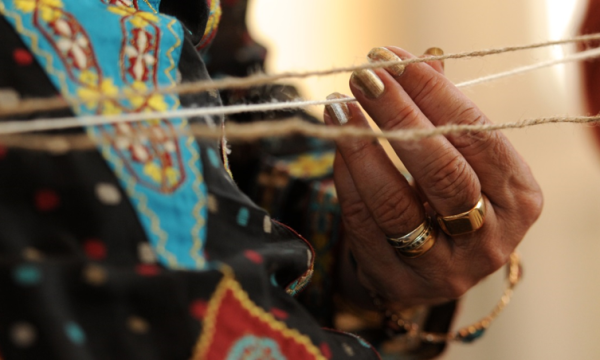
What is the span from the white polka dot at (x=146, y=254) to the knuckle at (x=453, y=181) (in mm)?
230

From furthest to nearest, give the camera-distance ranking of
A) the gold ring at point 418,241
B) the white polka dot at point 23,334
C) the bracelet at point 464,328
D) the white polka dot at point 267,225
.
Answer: the bracelet at point 464,328, the gold ring at point 418,241, the white polka dot at point 267,225, the white polka dot at point 23,334

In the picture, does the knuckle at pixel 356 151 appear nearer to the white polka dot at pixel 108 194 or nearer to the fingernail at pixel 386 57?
the fingernail at pixel 386 57

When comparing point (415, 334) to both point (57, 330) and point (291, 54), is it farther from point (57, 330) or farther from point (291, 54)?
point (291, 54)

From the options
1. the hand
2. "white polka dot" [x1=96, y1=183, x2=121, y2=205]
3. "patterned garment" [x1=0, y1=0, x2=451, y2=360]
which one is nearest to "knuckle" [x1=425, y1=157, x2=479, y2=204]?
the hand

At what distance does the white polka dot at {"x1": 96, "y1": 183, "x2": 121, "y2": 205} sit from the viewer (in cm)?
25

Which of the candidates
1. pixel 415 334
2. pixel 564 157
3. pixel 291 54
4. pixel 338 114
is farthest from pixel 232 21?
pixel 564 157

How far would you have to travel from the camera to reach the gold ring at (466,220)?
411 mm

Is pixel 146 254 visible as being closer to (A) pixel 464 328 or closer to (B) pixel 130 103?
(B) pixel 130 103

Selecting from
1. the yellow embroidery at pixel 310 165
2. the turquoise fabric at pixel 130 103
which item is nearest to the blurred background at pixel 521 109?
the yellow embroidery at pixel 310 165

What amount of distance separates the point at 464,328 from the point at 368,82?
0.36 metres

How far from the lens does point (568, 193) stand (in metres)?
1.25

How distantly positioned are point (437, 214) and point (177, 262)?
0.81 ft

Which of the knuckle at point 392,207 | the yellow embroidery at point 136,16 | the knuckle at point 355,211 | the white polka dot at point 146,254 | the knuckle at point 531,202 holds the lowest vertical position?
the knuckle at point 531,202

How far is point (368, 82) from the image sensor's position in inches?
14.6
